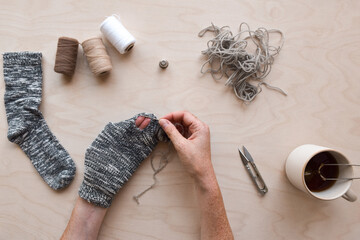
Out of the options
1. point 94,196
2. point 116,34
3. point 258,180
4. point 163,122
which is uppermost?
point 116,34

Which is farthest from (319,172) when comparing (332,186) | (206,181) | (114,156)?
(114,156)

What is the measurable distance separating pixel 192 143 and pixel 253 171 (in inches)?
8.9

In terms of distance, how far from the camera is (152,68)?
32.7 inches

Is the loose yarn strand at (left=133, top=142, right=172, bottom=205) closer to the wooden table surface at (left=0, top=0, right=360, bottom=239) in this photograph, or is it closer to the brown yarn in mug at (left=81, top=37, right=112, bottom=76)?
the wooden table surface at (left=0, top=0, right=360, bottom=239)

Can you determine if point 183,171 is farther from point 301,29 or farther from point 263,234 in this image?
point 301,29

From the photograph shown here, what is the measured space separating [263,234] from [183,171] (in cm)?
31

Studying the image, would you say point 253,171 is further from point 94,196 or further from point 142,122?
point 94,196

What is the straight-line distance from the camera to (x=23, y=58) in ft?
2.74

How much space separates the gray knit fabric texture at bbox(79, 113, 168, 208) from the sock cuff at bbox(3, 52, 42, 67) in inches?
12.7

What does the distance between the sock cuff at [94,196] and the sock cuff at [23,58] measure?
421mm

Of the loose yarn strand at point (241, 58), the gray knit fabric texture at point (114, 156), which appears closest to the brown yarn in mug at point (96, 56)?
the gray knit fabric texture at point (114, 156)

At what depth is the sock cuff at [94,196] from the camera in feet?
2.54

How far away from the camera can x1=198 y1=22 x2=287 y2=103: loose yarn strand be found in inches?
31.6

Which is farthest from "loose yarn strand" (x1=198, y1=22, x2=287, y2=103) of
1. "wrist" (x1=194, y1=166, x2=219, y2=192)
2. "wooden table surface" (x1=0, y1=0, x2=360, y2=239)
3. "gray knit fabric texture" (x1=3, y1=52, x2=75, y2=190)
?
"gray knit fabric texture" (x1=3, y1=52, x2=75, y2=190)
